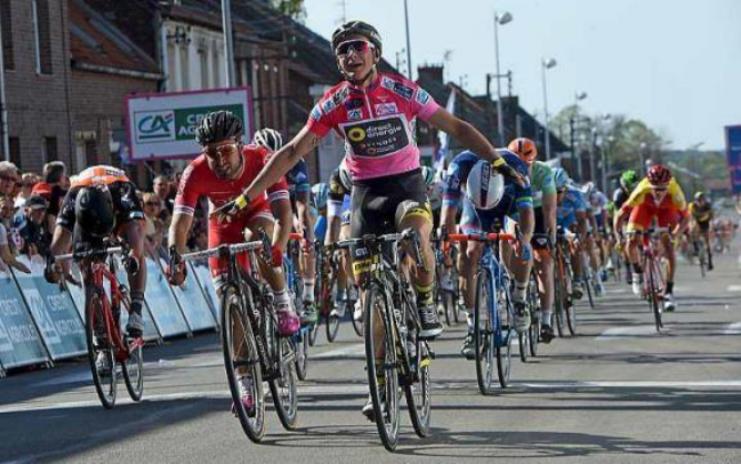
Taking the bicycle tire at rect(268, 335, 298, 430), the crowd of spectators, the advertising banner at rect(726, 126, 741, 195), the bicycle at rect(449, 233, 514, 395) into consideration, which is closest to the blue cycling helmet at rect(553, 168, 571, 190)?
the crowd of spectators

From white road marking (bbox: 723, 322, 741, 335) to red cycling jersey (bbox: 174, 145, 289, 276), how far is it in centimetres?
888

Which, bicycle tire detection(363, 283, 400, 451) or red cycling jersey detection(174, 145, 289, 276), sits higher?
red cycling jersey detection(174, 145, 289, 276)

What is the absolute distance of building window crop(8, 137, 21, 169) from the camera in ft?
130

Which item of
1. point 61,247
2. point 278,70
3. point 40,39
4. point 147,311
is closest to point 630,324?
point 147,311

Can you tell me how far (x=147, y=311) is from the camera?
23266 millimetres

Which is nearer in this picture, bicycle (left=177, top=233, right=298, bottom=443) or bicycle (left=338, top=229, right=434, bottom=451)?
bicycle (left=338, top=229, right=434, bottom=451)

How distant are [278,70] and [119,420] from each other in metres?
59.1

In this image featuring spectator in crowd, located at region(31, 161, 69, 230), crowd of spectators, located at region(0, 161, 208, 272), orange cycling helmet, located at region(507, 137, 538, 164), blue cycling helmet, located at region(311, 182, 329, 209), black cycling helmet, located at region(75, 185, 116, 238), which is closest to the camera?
black cycling helmet, located at region(75, 185, 116, 238)

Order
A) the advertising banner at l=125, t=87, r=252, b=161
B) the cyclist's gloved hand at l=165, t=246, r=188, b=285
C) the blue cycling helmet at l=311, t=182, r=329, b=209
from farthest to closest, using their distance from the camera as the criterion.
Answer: the advertising banner at l=125, t=87, r=252, b=161 < the blue cycling helmet at l=311, t=182, r=329, b=209 < the cyclist's gloved hand at l=165, t=246, r=188, b=285

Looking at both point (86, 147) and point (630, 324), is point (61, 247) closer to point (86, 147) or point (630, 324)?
point (630, 324)

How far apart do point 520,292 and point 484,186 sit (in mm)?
941

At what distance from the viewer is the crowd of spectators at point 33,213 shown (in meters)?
20.5

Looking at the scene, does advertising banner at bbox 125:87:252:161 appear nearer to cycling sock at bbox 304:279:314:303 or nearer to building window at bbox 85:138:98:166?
building window at bbox 85:138:98:166

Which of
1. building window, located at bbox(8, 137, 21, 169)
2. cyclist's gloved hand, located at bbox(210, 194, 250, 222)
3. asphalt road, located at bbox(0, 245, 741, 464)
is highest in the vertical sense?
building window, located at bbox(8, 137, 21, 169)
